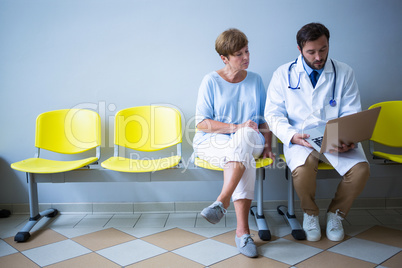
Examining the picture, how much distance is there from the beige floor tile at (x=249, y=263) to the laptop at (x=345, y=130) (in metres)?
0.68

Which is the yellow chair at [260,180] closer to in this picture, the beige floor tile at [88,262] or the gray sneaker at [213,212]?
the gray sneaker at [213,212]

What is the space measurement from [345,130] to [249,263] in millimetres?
896

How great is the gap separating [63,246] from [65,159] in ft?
2.91

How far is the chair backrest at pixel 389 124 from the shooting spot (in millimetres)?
2547

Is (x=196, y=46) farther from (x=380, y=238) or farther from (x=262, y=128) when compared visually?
(x=380, y=238)

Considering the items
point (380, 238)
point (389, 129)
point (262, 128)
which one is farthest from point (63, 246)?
point (389, 129)

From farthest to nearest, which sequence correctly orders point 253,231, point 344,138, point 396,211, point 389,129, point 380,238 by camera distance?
1. point 396,211
2. point 389,129
3. point 253,231
4. point 380,238
5. point 344,138

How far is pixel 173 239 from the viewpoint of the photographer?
226 centimetres

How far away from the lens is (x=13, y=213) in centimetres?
289

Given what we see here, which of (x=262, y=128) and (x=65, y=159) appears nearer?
(x=262, y=128)

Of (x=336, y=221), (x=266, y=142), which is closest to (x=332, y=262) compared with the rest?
(x=336, y=221)

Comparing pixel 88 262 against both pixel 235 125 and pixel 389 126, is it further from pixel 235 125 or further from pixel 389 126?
pixel 389 126

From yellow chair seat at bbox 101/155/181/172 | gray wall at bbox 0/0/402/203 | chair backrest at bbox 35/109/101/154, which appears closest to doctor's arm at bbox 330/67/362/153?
gray wall at bbox 0/0/402/203

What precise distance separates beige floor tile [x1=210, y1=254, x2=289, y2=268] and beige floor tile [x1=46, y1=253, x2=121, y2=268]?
1.86 ft
